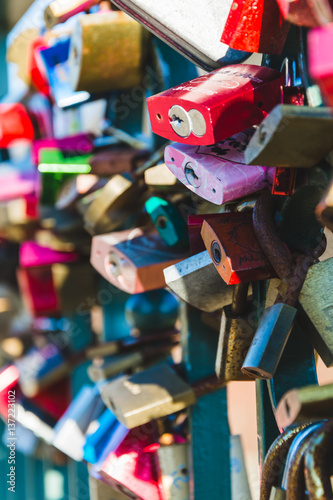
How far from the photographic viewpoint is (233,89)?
59 centimetres

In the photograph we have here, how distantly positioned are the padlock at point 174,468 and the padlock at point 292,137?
0.57 m

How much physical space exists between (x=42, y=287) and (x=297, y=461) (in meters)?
0.96

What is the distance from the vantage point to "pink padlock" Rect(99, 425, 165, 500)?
2.93 feet

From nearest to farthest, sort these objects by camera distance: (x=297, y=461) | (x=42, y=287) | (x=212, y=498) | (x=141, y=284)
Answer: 1. (x=297, y=461)
2. (x=141, y=284)
3. (x=212, y=498)
4. (x=42, y=287)

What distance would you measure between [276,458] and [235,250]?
0.21 m

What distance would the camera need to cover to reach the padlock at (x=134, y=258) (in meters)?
0.82

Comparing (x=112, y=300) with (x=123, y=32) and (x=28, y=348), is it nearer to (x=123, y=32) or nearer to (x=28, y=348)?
(x=28, y=348)

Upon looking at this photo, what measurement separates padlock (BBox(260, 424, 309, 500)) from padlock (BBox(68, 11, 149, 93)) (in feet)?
2.17

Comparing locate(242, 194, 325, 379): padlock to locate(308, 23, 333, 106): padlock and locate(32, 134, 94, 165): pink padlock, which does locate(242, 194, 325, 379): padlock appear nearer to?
locate(308, 23, 333, 106): padlock

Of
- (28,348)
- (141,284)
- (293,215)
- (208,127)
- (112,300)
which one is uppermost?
(208,127)

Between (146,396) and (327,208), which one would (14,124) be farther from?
(327,208)


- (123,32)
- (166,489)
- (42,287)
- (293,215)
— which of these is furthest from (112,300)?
(293,215)

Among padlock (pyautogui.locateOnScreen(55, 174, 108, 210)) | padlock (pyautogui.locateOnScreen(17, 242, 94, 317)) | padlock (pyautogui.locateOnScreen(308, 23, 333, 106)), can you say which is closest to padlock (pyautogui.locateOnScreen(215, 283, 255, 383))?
padlock (pyautogui.locateOnScreen(308, 23, 333, 106))

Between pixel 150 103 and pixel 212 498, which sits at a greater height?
pixel 150 103
